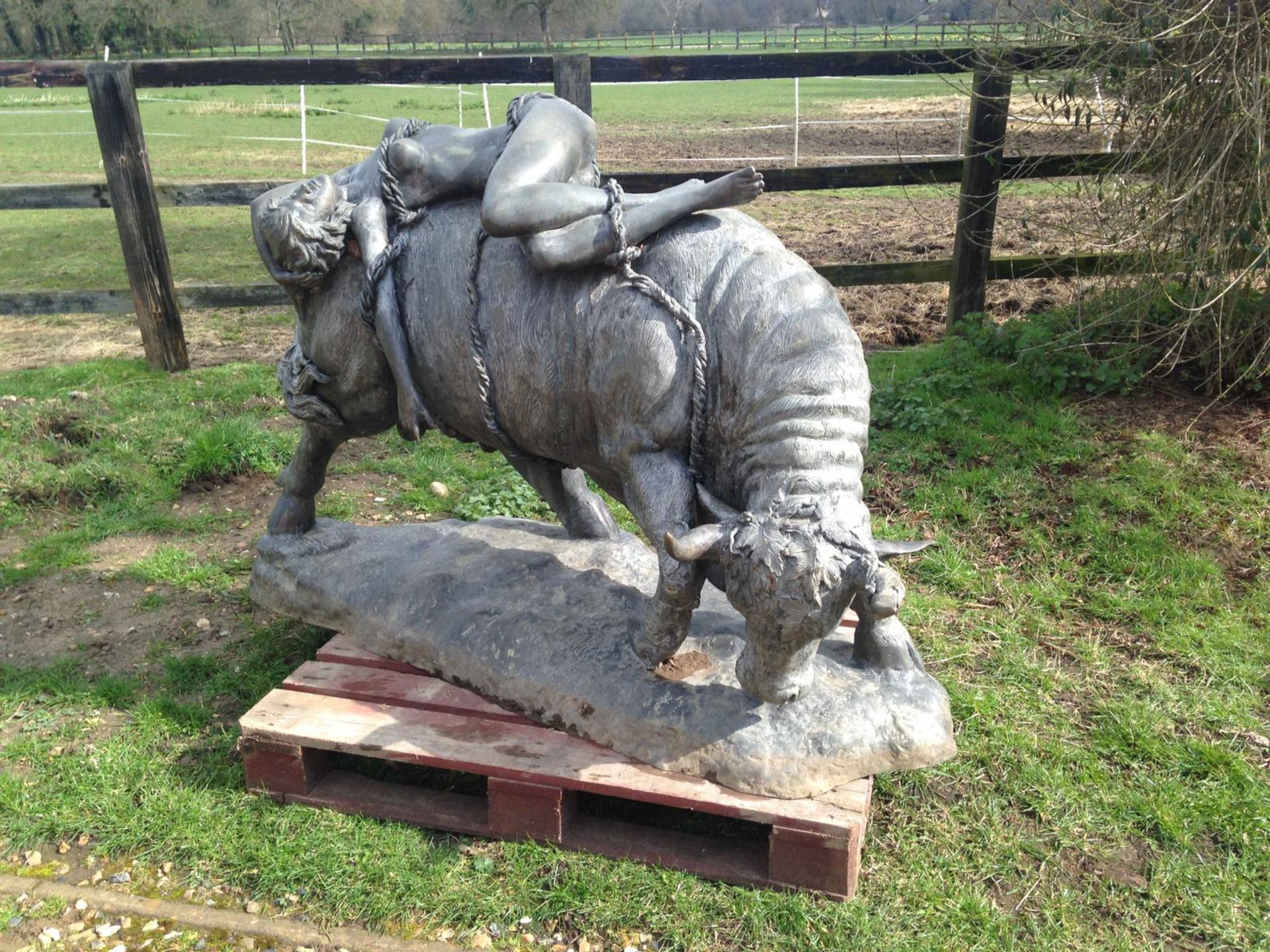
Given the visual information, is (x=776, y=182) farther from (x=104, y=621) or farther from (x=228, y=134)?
(x=228, y=134)

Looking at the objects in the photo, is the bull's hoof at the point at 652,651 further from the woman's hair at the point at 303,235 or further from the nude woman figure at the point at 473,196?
the woman's hair at the point at 303,235

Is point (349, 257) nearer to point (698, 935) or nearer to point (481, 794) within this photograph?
point (481, 794)

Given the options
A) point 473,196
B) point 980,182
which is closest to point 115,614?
point 473,196

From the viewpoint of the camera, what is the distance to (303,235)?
3.27 m

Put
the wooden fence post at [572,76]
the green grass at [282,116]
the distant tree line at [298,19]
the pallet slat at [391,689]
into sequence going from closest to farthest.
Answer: the pallet slat at [391,689] → the wooden fence post at [572,76] → the green grass at [282,116] → the distant tree line at [298,19]

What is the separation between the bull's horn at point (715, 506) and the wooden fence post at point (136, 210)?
5470mm

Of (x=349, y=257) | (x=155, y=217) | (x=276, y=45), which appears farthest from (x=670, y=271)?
(x=276, y=45)

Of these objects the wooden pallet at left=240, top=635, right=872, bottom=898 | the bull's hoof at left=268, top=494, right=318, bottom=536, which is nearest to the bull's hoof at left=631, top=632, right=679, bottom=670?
the wooden pallet at left=240, top=635, right=872, bottom=898

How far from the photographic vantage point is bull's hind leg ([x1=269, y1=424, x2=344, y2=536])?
3.96 metres

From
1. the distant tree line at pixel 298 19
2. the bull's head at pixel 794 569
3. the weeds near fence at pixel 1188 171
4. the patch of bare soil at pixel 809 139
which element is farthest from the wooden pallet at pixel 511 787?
the distant tree line at pixel 298 19

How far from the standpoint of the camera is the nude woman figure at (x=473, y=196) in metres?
2.91

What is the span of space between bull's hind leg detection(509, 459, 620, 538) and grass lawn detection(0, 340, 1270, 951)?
3.85ft

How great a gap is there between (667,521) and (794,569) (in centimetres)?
56

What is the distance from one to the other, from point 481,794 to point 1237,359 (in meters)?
4.68
